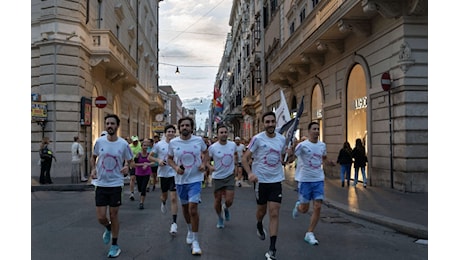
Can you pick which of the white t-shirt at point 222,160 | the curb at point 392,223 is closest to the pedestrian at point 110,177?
the white t-shirt at point 222,160

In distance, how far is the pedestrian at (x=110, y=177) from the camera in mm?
5758

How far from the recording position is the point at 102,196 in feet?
18.9

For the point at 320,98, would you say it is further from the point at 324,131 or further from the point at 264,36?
the point at 264,36

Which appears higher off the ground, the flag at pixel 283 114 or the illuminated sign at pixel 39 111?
the illuminated sign at pixel 39 111

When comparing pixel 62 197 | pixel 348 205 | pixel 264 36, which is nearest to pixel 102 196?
pixel 348 205

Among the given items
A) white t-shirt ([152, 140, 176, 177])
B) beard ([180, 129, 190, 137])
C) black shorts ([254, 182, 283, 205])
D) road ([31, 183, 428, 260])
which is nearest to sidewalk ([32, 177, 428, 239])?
road ([31, 183, 428, 260])

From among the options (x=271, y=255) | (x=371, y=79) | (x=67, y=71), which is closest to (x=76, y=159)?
(x=67, y=71)

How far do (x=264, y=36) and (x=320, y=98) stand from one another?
16.1 meters

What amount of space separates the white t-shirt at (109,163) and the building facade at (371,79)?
3.16 metres

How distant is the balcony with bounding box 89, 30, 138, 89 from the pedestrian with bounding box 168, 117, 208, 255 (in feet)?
46.2

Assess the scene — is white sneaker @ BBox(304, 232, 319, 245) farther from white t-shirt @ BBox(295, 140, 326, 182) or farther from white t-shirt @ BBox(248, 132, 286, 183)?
white t-shirt @ BBox(248, 132, 286, 183)

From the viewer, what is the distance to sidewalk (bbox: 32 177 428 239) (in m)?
7.48

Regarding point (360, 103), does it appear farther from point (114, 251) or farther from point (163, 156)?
point (114, 251)

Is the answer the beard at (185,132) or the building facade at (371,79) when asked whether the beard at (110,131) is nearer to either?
the beard at (185,132)
